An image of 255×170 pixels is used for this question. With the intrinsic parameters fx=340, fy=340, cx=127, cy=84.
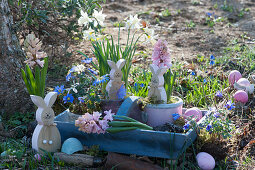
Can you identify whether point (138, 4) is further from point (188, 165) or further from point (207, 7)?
point (188, 165)

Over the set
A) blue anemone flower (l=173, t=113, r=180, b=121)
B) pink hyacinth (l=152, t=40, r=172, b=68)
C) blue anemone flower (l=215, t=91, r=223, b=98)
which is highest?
pink hyacinth (l=152, t=40, r=172, b=68)

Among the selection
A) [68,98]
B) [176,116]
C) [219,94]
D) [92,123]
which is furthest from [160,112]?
[219,94]

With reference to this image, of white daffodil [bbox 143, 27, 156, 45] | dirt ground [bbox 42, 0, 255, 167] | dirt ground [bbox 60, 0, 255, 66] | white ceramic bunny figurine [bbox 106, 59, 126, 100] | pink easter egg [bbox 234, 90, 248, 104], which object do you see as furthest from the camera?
dirt ground [bbox 60, 0, 255, 66]

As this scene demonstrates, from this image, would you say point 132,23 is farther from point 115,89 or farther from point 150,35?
point 115,89

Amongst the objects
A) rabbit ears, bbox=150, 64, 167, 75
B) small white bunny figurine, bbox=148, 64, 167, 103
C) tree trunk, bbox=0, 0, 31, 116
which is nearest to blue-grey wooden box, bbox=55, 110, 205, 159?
small white bunny figurine, bbox=148, 64, 167, 103

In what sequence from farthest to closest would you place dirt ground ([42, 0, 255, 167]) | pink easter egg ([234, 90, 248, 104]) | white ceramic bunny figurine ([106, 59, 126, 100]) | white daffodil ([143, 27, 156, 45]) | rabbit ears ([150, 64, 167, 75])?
dirt ground ([42, 0, 255, 167])
pink easter egg ([234, 90, 248, 104])
white daffodil ([143, 27, 156, 45])
white ceramic bunny figurine ([106, 59, 126, 100])
rabbit ears ([150, 64, 167, 75])

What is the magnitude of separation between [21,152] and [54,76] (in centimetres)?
166

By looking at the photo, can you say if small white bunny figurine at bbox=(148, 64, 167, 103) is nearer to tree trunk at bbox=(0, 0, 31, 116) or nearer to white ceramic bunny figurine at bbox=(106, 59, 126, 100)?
white ceramic bunny figurine at bbox=(106, 59, 126, 100)

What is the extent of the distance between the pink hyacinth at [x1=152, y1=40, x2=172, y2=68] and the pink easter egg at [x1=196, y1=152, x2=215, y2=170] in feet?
2.42

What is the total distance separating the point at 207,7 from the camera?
272 inches

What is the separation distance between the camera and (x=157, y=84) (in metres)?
2.61

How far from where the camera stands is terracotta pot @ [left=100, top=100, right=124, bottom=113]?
2713mm

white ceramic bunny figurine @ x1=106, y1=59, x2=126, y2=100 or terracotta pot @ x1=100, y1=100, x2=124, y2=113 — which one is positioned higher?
white ceramic bunny figurine @ x1=106, y1=59, x2=126, y2=100

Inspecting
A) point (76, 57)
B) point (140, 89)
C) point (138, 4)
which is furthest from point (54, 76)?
point (138, 4)
